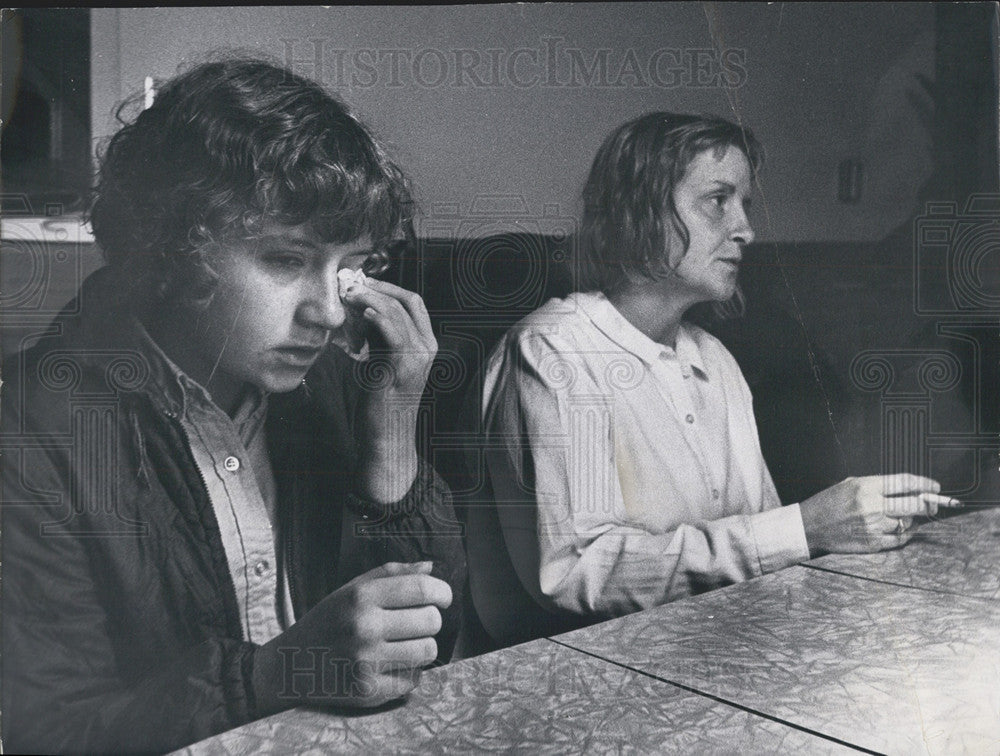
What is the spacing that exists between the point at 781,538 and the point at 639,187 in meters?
0.90

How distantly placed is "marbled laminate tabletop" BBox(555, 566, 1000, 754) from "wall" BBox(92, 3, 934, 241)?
86cm

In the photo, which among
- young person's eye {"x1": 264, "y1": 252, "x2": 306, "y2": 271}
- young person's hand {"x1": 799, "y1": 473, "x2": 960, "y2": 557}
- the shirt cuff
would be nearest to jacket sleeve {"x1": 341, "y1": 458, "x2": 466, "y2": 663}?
young person's eye {"x1": 264, "y1": 252, "x2": 306, "y2": 271}

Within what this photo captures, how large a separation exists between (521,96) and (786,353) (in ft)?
2.83

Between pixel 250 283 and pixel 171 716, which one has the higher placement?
pixel 250 283

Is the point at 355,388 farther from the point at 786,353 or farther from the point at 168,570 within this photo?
the point at 786,353

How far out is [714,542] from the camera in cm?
232

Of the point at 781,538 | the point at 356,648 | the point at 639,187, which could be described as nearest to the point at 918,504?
the point at 781,538

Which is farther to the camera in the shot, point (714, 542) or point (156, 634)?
point (714, 542)

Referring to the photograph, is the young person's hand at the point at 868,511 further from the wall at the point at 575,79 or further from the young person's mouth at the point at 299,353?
the young person's mouth at the point at 299,353

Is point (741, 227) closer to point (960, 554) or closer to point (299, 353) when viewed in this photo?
point (960, 554)

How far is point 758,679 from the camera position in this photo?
2.23 m

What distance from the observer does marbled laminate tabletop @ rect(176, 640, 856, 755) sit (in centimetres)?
210

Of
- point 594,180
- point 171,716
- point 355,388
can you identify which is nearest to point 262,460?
point 355,388

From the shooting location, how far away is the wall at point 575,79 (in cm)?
221
